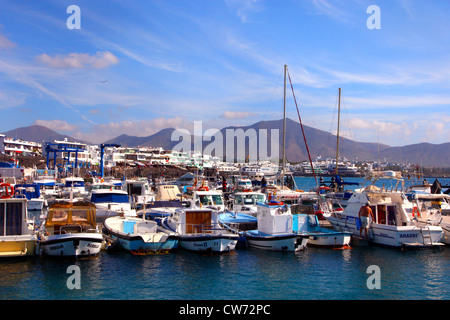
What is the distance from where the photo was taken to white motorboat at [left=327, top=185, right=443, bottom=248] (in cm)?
2225

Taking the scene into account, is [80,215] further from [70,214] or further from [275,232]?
[275,232]

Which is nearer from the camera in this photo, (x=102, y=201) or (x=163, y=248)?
(x=163, y=248)

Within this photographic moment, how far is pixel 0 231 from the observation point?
17875 millimetres

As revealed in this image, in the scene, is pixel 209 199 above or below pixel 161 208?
above

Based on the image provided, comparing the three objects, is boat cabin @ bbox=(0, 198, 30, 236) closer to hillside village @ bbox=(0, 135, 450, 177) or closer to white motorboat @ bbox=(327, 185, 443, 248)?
white motorboat @ bbox=(327, 185, 443, 248)

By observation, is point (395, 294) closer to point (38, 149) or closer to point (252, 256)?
point (252, 256)

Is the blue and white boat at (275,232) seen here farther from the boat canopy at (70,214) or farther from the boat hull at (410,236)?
the boat canopy at (70,214)

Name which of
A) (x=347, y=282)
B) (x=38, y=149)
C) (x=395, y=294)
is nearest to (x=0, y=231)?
(x=347, y=282)

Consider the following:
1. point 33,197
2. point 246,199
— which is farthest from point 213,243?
point 33,197

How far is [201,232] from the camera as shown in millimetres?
21328

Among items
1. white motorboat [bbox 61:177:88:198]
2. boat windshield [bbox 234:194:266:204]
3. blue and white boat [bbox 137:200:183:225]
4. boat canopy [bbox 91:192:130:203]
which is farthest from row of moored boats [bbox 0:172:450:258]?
white motorboat [bbox 61:177:88:198]

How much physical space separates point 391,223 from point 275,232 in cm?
820

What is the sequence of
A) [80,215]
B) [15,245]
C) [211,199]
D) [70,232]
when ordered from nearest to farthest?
1. [15,245]
2. [70,232]
3. [80,215]
4. [211,199]
